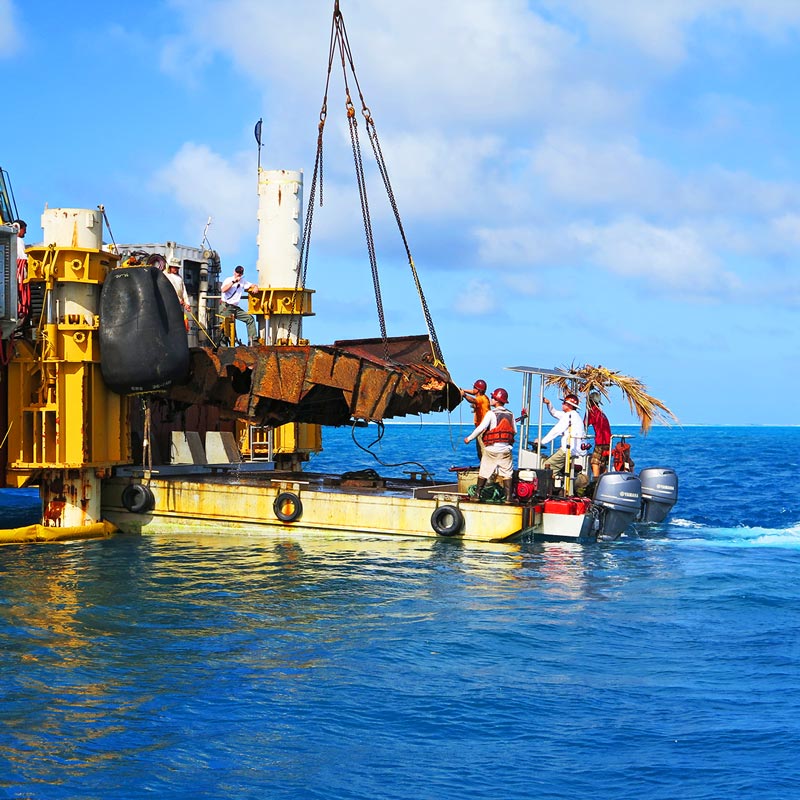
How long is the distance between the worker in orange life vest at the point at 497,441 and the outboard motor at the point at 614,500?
209cm

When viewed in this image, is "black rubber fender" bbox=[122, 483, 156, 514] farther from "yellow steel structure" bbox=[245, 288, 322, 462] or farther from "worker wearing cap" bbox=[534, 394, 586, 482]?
"worker wearing cap" bbox=[534, 394, 586, 482]

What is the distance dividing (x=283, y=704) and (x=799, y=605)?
8.23 meters

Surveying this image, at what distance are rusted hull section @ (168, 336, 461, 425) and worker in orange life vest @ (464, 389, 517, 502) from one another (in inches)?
42.8

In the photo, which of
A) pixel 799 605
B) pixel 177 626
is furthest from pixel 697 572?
pixel 177 626

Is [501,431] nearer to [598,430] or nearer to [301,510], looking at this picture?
[301,510]

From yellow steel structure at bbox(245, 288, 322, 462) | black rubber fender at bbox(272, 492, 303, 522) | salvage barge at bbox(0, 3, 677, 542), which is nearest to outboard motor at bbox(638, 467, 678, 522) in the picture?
salvage barge at bbox(0, 3, 677, 542)

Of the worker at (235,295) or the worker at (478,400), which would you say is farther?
the worker at (235,295)

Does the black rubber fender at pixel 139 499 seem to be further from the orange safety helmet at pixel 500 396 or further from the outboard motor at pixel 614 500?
the outboard motor at pixel 614 500

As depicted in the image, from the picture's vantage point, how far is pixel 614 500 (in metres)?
20.3

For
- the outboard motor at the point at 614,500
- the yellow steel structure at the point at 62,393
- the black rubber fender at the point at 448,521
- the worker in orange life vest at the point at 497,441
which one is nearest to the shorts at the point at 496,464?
the worker in orange life vest at the point at 497,441

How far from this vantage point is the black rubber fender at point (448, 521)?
1866 cm

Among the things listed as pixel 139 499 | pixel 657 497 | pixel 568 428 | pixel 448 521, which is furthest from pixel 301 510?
pixel 657 497

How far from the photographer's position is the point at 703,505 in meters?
32.4

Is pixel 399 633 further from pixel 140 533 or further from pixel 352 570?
pixel 140 533
